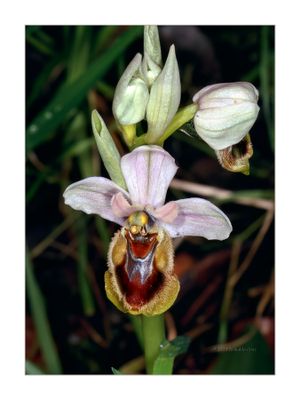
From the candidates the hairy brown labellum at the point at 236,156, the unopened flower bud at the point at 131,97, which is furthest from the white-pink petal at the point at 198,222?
the unopened flower bud at the point at 131,97

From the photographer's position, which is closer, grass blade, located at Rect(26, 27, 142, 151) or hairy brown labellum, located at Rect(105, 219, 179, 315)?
hairy brown labellum, located at Rect(105, 219, 179, 315)

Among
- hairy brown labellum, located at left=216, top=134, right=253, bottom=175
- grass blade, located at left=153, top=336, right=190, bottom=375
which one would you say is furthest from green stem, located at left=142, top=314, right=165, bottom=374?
hairy brown labellum, located at left=216, top=134, right=253, bottom=175

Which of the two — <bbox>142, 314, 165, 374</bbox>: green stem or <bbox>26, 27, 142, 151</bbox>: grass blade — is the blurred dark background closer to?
<bbox>26, 27, 142, 151</bbox>: grass blade

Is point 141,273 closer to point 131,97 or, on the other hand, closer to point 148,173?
point 148,173

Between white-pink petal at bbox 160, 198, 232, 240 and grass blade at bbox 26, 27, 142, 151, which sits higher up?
grass blade at bbox 26, 27, 142, 151

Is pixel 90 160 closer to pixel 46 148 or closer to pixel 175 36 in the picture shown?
pixel 46 148

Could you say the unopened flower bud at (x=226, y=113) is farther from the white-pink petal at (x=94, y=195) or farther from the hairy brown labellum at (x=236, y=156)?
the white-pink petal at (x=94, y=195)

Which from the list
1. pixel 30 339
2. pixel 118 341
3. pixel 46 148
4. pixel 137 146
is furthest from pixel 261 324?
pixel 137 146
